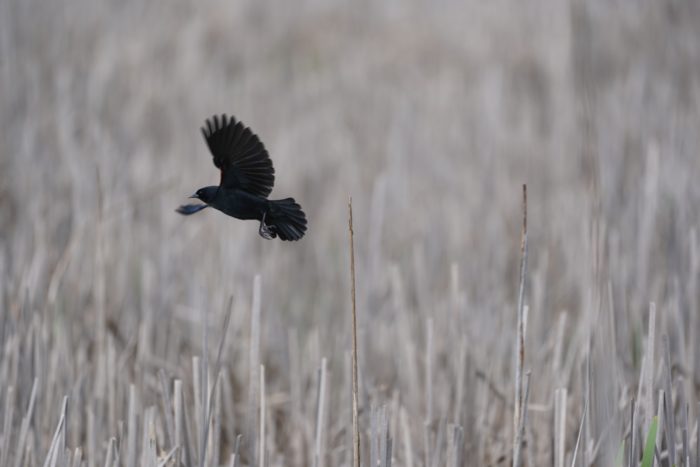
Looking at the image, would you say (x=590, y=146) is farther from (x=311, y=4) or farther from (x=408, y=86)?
(x=311, y=4)

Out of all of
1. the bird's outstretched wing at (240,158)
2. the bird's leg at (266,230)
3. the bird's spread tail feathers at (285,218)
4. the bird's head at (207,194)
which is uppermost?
the bird's outstretched wing at (240,158)

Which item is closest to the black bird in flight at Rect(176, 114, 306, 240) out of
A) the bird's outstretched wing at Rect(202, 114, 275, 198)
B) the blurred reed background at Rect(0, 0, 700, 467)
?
the bird's outstretched wing at Rect(202, 114, 275, 198)

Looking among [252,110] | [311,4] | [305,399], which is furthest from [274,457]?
[311,4]

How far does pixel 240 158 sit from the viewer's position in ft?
1.74

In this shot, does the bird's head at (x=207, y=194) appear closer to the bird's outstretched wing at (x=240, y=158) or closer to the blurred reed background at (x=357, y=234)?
the bird's outstretched wing at (x=240, y=158)

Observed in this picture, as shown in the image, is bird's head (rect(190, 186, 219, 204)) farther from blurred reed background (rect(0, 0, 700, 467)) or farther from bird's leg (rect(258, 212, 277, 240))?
blurred reed background (rect(0, 0, 700, 467))

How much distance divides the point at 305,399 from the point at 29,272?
65cm

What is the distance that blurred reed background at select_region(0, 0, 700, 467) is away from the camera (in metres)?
1.35

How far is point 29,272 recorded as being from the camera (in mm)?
1797

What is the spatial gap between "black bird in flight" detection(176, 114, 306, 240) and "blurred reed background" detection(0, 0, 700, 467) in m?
0.38

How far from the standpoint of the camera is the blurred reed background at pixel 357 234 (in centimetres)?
135

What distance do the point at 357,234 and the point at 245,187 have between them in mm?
2202

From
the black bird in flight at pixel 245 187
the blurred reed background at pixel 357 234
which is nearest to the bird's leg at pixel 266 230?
the black bird in flight at pixel 245 187

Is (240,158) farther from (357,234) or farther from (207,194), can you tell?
(357,234)
